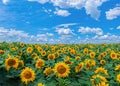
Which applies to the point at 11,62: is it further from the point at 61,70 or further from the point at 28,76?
the point at 61,70

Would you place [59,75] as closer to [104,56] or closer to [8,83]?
[8,83]

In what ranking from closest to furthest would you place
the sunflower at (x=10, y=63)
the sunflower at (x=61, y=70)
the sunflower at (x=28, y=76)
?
1. the sunflower at (x=61, y=70)
2. the sunflower at (x=28, y=76)
3. the sunflower at (x=10, y=63)

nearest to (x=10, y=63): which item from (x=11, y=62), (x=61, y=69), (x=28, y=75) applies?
(x=11, y=62)

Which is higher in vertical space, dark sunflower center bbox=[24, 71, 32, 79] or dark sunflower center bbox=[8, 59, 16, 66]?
dark sunflower center bbox=[8, 59, 16, 66]

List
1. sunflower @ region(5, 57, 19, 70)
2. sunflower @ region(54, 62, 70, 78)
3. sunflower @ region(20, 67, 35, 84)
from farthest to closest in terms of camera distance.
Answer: sunflower @ region(5, 57, 19, 70) < sunflower @ region(20, 67, 35, 84) < sunflower @ region(54, 62, 70, 78)

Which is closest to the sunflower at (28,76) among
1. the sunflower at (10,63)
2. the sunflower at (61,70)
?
the sunflower at (61,70)

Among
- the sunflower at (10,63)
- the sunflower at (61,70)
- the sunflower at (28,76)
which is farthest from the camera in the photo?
the sunflower at (10,63)

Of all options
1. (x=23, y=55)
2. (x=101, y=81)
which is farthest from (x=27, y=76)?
(x=23, y=55)

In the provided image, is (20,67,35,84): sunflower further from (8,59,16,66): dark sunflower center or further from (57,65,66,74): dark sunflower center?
(8,59,16,66): dark sunflower center

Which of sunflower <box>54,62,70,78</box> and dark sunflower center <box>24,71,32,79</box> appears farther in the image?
dark sunflower center <box>24,71,32,79</box>

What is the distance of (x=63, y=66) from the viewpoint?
6605 mm

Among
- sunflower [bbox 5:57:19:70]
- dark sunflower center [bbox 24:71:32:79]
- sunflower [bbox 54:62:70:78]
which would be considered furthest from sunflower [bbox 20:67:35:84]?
sunflower [bbox 5:57:19:70]

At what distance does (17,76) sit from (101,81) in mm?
2504

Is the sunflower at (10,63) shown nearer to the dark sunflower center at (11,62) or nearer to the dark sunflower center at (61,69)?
the dark sunflower center at (11,62)
